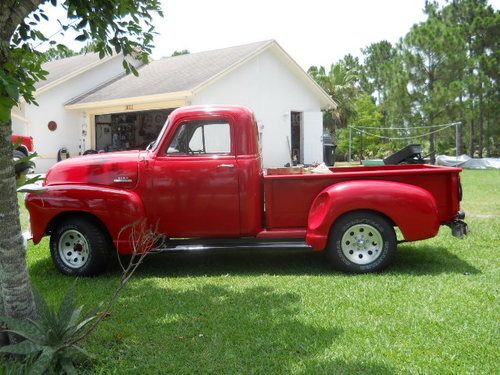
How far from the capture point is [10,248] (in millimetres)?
3434

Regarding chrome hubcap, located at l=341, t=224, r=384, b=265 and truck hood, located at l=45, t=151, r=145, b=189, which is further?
truck hood, located at l=45, t=151, r=145, b=189

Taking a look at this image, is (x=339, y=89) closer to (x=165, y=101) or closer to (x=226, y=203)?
(x=165, y=101)

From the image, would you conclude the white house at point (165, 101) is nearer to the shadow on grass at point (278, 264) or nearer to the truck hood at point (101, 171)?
the shadow on grass at point (278, 264)

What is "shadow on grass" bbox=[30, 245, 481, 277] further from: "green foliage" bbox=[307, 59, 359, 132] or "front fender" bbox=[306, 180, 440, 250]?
"green foliage" bbox=[307, 59, 359, 132]

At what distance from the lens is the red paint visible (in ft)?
19.2

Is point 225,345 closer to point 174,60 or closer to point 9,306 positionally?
point 9,306

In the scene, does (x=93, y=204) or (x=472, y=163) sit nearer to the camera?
(x=93, y=204)

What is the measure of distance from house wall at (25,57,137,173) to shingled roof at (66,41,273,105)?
545 mm

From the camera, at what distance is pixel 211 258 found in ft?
22.9

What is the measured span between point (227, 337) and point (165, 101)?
47.3 ft

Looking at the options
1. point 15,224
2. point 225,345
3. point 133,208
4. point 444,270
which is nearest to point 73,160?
point 133,208

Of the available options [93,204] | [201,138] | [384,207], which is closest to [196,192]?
[201,138]

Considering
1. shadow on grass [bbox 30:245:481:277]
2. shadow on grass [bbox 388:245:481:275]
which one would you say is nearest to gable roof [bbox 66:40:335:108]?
shadow on grass [bbox 30:245:481:277]

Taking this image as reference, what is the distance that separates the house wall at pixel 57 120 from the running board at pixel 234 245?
15784 mm
